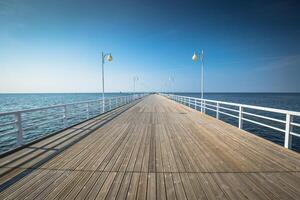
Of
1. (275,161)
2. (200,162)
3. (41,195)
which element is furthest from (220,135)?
(41,195)

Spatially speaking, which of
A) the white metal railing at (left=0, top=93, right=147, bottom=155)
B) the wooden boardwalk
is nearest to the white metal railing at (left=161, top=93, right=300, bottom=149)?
the wooden boardwalk

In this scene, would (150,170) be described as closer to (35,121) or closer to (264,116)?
(35,121)

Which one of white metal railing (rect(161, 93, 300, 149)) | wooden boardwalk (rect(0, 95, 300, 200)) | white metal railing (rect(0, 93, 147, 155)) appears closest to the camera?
wooden boardwalk (rect(0, 95, 300, 200))

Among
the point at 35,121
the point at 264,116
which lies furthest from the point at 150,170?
the point at 264,116

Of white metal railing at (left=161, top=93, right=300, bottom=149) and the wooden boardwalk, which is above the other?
white metal railing at (left=161, top=93, right=300, bottom=149)

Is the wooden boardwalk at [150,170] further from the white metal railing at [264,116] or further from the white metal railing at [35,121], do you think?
the white metal railing at [35,121]

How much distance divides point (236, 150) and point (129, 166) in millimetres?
2662

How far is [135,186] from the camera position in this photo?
91.7 inches

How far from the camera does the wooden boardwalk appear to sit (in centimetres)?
219

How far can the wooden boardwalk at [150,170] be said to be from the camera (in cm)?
219

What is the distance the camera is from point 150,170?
2785 mm

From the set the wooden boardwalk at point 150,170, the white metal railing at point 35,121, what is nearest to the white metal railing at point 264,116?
the wooden boardwalk at point 150,170

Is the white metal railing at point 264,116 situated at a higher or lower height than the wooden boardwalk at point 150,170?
higher

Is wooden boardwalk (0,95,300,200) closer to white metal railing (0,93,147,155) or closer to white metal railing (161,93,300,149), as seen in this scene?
white metal railing (161,93,300,149)
